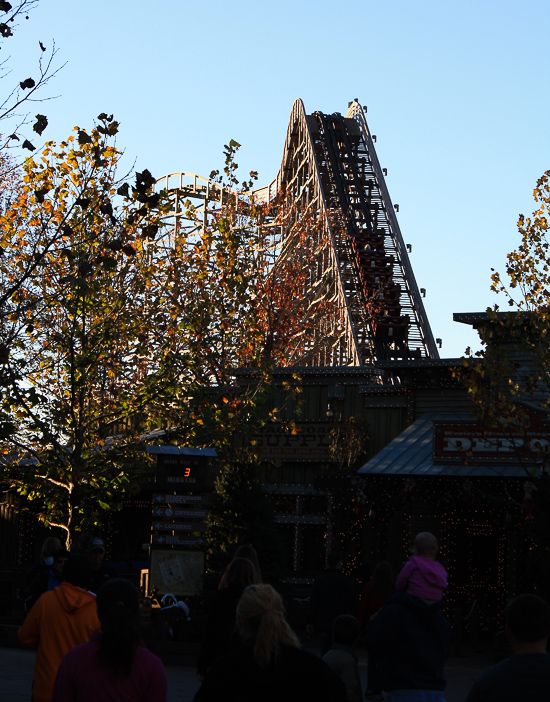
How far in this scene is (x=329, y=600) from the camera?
36.8ft

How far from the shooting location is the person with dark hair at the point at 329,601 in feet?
36.7

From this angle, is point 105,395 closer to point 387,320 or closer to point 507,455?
point 507,455

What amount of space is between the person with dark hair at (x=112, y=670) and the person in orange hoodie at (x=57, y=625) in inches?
52.9

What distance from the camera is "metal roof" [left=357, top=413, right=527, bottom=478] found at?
19469 millimetres

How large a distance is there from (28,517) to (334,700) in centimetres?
2748

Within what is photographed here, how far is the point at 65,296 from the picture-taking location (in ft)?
62.0

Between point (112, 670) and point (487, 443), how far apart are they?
615 inches

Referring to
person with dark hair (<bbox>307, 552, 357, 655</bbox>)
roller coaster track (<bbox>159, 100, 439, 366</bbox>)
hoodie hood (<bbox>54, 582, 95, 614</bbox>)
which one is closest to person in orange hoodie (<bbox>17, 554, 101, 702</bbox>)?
hoodie hood (<bbox>54, 582, 95, 614</bbox>)

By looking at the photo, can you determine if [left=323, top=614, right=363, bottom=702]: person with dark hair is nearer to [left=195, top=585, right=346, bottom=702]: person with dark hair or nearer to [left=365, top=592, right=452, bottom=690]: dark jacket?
[left=365, top=592, right=452, bottom=690]: dark jacket

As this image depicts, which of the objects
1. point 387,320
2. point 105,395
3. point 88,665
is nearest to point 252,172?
point 387,320

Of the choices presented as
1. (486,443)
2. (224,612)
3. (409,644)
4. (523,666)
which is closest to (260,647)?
(523,666)

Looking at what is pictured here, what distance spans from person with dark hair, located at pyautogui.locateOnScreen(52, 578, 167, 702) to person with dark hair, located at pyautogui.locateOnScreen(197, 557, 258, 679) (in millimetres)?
2708

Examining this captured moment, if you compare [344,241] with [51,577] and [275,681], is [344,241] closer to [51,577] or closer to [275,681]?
[51,577]

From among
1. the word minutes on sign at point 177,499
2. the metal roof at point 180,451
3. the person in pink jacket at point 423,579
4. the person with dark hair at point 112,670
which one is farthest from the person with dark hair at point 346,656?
the word minutes on sign at point 177,499
